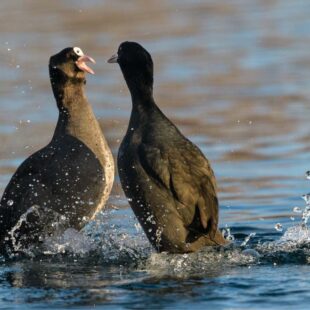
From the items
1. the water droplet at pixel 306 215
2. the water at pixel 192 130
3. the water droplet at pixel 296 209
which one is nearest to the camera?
the water at pixel 192 130

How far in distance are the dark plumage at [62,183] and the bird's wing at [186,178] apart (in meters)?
0.70

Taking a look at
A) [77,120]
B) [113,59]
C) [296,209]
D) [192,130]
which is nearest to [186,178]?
[113,59]

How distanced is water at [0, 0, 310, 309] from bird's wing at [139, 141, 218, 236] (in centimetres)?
26

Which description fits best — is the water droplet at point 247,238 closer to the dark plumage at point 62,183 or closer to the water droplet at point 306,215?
the water droplet at point 306,215

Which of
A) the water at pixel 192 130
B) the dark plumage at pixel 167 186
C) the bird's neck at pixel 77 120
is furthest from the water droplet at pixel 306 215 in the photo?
the bird's neck at pixel 77 120

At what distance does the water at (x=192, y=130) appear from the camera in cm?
771

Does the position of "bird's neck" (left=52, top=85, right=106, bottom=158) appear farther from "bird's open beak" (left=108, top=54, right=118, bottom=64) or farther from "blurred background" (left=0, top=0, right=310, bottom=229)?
"blurred background" (left=0, top=0, right=310, bottom=229)

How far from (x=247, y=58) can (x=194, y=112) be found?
3.11 meters

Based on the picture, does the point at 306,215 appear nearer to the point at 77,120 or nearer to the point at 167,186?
the point at 167,186

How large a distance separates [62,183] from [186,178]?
40.4 inches

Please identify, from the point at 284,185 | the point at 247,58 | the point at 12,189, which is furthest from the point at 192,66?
the point at 12,189

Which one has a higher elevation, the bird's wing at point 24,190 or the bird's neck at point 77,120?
the bird's neck at point 77,120

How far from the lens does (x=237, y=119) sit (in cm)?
1305

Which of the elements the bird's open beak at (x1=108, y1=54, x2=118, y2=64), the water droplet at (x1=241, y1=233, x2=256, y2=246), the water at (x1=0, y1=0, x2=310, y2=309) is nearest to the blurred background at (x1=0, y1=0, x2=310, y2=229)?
the water at (x1=0, y1=0, x2=310, y2=309)
